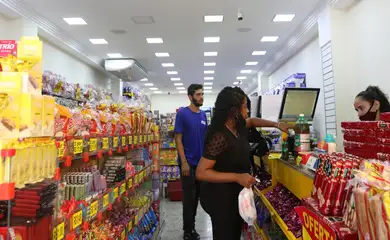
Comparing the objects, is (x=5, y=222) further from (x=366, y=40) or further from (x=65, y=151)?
(x=366, y=40)

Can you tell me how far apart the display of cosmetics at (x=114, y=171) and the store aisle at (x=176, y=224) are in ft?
5.52

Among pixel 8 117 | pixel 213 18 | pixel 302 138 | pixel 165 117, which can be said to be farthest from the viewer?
pixel 165 117

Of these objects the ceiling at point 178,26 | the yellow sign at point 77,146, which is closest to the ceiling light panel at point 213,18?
the ceiling at point 178,26

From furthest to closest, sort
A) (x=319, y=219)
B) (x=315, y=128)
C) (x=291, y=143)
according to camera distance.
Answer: (x=315, y=128) → (x=291, y=143) → (x=319, y=219)

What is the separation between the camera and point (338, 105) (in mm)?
5410

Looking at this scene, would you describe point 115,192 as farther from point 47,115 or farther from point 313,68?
point 313,68

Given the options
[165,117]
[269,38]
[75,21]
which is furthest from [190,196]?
[269,38]

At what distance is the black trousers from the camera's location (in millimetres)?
3578

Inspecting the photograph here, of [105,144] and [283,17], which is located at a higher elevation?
[283,17]

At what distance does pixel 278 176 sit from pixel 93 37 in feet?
22.0

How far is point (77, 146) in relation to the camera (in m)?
1.82

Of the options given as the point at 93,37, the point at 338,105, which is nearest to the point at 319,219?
the point at 338,105

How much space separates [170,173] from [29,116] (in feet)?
18.3

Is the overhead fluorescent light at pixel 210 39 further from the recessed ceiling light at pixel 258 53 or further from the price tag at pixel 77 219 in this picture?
the price tag at pixel 77 219
